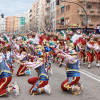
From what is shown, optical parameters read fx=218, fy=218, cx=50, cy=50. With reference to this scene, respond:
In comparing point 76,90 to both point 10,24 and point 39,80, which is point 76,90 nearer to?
point 39,80

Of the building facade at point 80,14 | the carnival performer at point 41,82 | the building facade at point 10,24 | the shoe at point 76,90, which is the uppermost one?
the building facade at point 10,24

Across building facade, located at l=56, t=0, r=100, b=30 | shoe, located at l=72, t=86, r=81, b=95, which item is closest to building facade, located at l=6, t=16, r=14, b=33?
building facade, located at l=56, t=0, r=100, b=30

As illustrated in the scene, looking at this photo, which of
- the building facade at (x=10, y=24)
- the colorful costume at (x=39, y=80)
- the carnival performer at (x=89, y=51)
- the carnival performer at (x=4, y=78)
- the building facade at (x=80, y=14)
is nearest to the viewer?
the carnival performer at (x=4, y=78)

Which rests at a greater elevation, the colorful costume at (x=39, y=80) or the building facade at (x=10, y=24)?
the building facade at (x=10, y=24)

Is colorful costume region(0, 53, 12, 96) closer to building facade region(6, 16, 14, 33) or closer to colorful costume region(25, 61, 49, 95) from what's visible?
colorful costume region(25, 61, 49, 95)

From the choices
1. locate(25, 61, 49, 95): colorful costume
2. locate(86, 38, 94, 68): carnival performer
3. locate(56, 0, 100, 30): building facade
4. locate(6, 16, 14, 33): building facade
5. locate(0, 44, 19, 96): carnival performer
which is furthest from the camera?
locate(6, 16, 14, 33): building facade

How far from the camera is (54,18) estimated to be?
53250mm

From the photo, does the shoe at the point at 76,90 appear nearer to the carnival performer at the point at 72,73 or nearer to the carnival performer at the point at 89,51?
the carnival performer at the point at 72,73

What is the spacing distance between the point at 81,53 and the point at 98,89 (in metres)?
6.43

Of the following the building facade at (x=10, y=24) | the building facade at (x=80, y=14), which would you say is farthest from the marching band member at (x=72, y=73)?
the building facade at (x=10, y=24)

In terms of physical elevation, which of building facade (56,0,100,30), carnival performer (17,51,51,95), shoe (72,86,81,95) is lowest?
shoe (72,86,81,95)

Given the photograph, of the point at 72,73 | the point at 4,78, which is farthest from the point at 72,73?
the point at 4,78

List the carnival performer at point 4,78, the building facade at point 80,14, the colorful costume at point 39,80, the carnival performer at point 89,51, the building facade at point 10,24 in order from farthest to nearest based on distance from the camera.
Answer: the building facade at point 10,24 → the building facade at point 80,14 → the carnival performer at point 89,51 → the colorful costume at point 39,80 → the carnival performer at point 4,78

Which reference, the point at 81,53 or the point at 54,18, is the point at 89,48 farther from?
the point at 54,18
